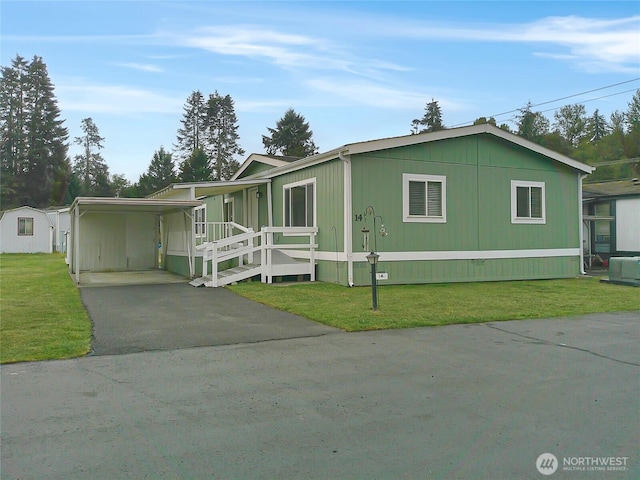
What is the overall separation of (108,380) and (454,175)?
37.6 feet

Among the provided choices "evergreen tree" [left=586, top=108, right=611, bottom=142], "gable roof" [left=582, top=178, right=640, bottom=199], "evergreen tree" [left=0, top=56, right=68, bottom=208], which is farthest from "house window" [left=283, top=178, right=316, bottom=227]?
"evergreen tree" [left=0, top=56, right=68, bottom=208]

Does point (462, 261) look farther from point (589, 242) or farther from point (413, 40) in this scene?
point (589, 242)

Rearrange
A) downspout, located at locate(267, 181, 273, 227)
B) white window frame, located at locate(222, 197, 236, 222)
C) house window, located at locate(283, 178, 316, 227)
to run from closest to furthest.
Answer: house window, located at locate(283, 178, 316, 227) < downspout, located at locate(267, 181, 273, 227) < white window frame, located at locate(222, 197, 236, 222)

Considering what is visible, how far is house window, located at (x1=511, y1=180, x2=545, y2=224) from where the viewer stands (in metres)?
15.8

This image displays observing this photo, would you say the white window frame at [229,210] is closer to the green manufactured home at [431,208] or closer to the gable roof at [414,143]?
the green manufactured home at [431,208]

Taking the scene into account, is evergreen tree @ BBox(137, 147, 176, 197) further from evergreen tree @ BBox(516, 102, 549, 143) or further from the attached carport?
the attached carport

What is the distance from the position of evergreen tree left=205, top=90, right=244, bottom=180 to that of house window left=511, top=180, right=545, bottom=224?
47.0 meters

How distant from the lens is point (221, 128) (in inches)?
2408

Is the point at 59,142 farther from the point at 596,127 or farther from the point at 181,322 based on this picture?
the point at 181,322

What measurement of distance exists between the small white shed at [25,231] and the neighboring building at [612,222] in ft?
111

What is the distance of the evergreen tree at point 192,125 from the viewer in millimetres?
61344

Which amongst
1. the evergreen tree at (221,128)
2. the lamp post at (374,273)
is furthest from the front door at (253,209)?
the evergreen tree at (221,128)

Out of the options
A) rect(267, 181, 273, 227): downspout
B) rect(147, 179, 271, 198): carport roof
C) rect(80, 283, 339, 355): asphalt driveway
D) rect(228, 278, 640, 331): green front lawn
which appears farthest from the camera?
rect(267, 181, 273, 227): downspout

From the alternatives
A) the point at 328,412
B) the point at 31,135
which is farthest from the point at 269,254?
the point at 31,135
